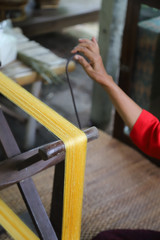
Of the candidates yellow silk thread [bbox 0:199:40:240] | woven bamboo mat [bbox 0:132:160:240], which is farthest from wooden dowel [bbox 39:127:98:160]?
woven bamboo mat [bbox 0:132:160:240]

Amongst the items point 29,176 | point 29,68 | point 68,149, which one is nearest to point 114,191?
point 29,68

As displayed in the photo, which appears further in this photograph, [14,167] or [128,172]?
[128,172]

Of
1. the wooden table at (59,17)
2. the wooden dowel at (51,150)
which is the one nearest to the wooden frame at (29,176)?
the wooden dowel at (51,150)

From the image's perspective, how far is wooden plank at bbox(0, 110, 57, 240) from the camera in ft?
4.00

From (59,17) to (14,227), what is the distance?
2967 mm

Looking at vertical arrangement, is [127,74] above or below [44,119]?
below

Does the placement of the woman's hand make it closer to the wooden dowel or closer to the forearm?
the forearm

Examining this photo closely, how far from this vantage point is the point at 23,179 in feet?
3.89

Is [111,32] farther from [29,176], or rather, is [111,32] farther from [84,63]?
[29,176]

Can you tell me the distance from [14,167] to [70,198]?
0.72 ft

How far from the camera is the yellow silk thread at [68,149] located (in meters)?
1.00

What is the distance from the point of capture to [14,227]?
50.1 inches

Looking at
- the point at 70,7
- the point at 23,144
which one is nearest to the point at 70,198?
the point at 23,144

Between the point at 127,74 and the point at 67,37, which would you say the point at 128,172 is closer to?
the point at 127,74
